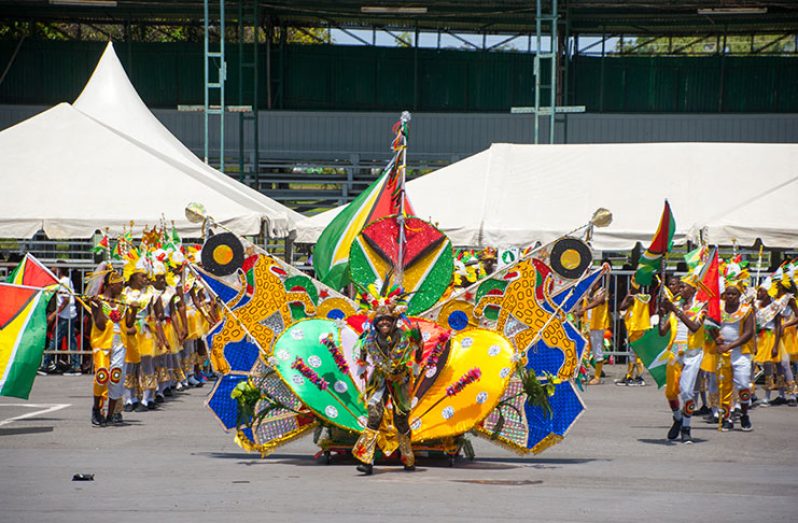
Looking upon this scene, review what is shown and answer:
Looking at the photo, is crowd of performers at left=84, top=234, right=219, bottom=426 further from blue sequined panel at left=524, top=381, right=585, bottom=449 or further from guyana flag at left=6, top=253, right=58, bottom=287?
blue sequined panel at left=524, top=381, right=585, bottom=449

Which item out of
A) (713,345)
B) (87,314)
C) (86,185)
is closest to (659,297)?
(713,345)

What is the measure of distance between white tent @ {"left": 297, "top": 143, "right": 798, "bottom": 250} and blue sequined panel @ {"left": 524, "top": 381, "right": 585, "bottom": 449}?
32.3ft

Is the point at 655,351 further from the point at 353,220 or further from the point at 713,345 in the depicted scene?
the point at 353,220

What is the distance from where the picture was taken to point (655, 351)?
1461 centimetres

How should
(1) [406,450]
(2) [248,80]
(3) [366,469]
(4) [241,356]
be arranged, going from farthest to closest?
1. (2) [248,80]
2. (4) [241,356]
3. (1) [406,450]
4. (3) [366,469]

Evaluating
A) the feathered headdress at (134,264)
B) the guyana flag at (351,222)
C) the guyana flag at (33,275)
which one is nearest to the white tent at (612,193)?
the feathered headdress at (134,264)

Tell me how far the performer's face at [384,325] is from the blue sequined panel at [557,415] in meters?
1.60

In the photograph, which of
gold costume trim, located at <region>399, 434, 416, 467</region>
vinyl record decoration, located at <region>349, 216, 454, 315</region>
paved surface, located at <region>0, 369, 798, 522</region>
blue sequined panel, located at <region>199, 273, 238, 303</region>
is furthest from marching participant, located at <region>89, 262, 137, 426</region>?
gold costume trim, located at <region>399, 434, 416, 467</region>

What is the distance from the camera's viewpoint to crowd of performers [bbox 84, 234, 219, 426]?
14.2m

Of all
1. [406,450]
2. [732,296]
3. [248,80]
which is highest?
[248,80]

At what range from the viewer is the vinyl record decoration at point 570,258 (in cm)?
1177

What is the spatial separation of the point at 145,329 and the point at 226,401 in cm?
493

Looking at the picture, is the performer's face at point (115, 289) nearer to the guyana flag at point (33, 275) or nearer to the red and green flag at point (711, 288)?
the guyana flag at point (33, 275)

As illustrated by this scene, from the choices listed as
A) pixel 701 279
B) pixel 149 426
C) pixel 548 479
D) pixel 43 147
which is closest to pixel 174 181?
pixel 43 147
